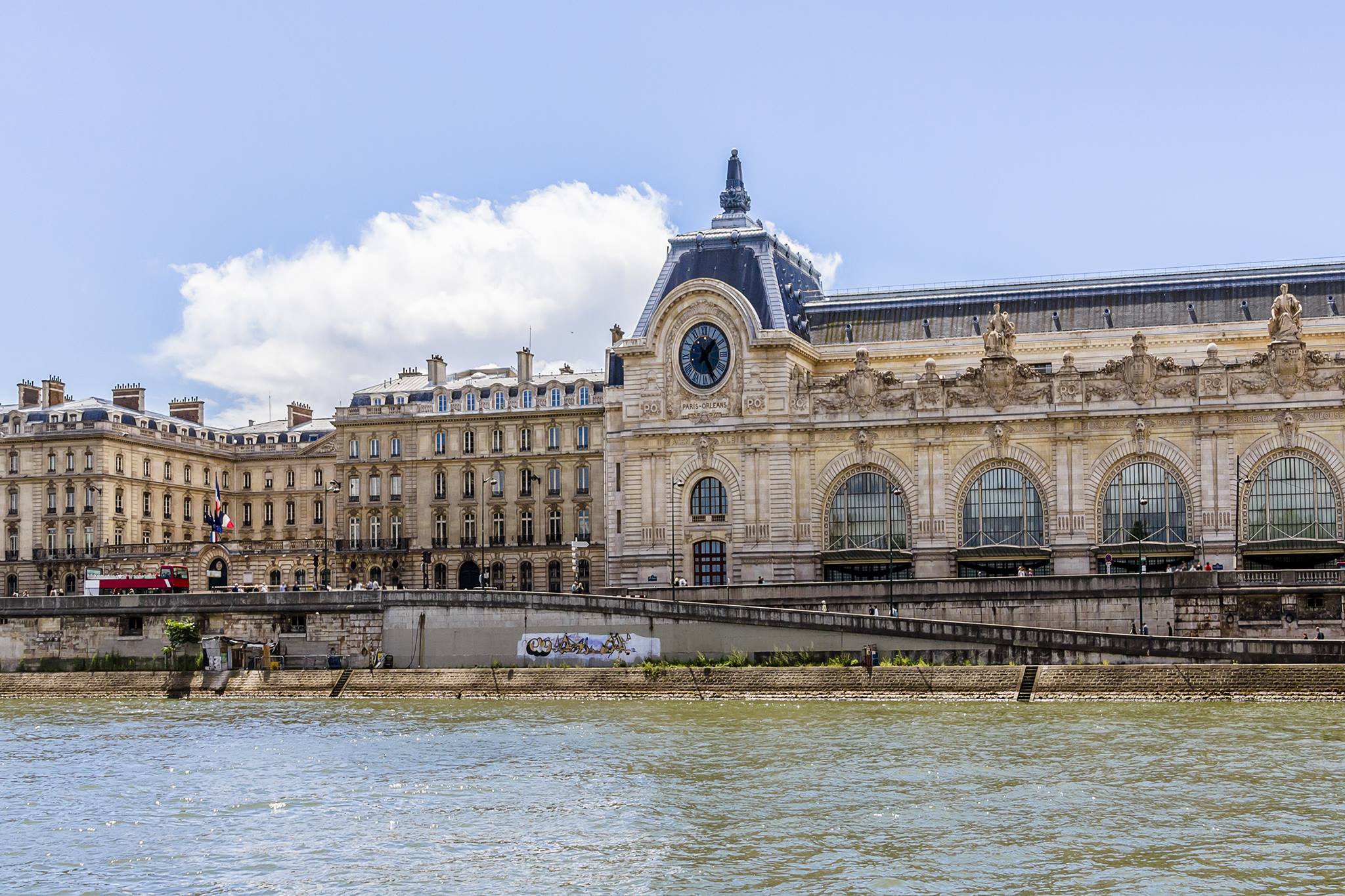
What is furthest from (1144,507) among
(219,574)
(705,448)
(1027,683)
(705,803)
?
(219,574)

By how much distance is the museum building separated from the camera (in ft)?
245

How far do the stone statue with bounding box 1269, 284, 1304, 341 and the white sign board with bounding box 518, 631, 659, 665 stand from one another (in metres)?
29.9

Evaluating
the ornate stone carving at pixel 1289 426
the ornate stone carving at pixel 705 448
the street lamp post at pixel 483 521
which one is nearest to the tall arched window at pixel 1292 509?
the ornate stone carving at pixel 1289 426

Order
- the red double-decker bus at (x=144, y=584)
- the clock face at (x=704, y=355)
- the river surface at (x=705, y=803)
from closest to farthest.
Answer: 1. the river surface at (x=705, y=803)
2. the clock face at (x=704, y=355)
3. the red double-decker bus at (x=144, y=584)

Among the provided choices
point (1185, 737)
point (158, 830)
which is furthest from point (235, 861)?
point (1185, 737)

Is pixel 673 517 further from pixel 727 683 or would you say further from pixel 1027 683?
pixel 1027 683

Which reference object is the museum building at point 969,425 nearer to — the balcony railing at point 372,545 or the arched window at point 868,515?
the arched window at point 868,515

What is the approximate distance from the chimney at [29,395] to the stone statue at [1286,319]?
7113cm

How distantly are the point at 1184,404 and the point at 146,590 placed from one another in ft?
159

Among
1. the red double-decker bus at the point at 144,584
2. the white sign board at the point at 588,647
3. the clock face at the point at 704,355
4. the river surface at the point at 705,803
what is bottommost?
the river surface at the point at 705,803

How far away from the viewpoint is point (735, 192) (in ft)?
300

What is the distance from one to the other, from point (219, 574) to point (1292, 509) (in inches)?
2195

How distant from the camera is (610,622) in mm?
66375

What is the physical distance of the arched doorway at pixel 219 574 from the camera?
98.5 metres
